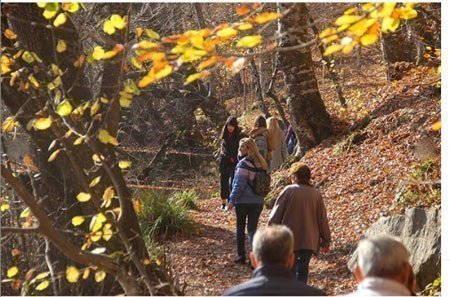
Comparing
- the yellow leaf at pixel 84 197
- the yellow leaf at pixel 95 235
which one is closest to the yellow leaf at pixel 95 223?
the yellow leaf at pixel 95 235

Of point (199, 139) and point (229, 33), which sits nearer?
point (229, 33)

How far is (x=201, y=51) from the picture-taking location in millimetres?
4992

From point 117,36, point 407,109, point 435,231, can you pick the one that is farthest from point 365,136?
point 117,36

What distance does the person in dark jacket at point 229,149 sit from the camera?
46.8ft

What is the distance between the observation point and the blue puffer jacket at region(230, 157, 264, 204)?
35.1ft

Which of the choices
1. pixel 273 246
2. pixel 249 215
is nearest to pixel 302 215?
pixel 249 215

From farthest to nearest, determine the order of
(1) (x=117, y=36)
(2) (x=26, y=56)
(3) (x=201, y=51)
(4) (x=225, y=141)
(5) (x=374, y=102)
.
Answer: (5) (x=374, y=102) < (4) (x=225, y=141) < (1) (x=117, y=36) < (2) (x=26, y=56) < (3) (x=201, y=51)

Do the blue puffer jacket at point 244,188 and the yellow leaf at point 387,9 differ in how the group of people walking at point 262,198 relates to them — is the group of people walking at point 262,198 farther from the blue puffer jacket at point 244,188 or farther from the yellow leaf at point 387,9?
the yellow leaf at point 387,9

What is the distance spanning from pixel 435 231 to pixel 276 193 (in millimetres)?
6678

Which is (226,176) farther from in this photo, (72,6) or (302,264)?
(72,6)

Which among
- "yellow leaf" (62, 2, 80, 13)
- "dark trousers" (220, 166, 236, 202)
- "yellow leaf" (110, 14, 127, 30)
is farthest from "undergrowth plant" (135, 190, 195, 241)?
"yellow leaf" (110, 14, 127, 30)

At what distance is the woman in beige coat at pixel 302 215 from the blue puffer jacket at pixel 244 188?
159 centimetres

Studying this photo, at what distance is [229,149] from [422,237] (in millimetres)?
5689

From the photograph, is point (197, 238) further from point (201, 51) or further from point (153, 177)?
point (153, 177)
